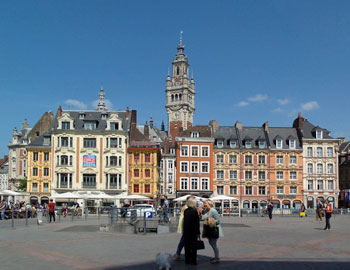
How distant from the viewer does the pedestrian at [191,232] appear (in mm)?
12055

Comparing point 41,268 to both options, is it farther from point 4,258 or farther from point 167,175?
point 167,175

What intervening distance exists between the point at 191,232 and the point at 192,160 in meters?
52.5

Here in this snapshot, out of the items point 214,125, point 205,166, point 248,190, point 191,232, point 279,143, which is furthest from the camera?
point 214,125

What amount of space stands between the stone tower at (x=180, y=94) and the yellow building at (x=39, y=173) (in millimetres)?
77179

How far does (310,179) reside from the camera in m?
66.4

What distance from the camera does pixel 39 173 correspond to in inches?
2402

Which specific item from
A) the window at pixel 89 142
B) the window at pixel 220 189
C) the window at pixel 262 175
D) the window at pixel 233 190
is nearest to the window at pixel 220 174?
the window at pixel 220 189

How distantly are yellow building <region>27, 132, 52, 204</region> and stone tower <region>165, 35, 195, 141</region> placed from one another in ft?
253

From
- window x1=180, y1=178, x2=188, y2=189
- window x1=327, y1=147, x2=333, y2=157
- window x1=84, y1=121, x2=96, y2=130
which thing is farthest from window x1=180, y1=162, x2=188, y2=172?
window x1=327, y1=147, x2=333, y2=157

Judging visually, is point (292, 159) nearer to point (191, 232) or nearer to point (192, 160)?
point (192, 160)

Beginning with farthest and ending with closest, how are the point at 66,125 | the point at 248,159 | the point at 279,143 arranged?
the point at 279,143 < the point at 248,159 < the point at 66,125

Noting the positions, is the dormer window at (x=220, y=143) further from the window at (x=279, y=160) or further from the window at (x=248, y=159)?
the window at (x=279, y=160)

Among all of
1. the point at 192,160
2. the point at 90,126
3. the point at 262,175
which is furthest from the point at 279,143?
the point at 90,126

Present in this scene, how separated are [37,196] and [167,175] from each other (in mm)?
32635
